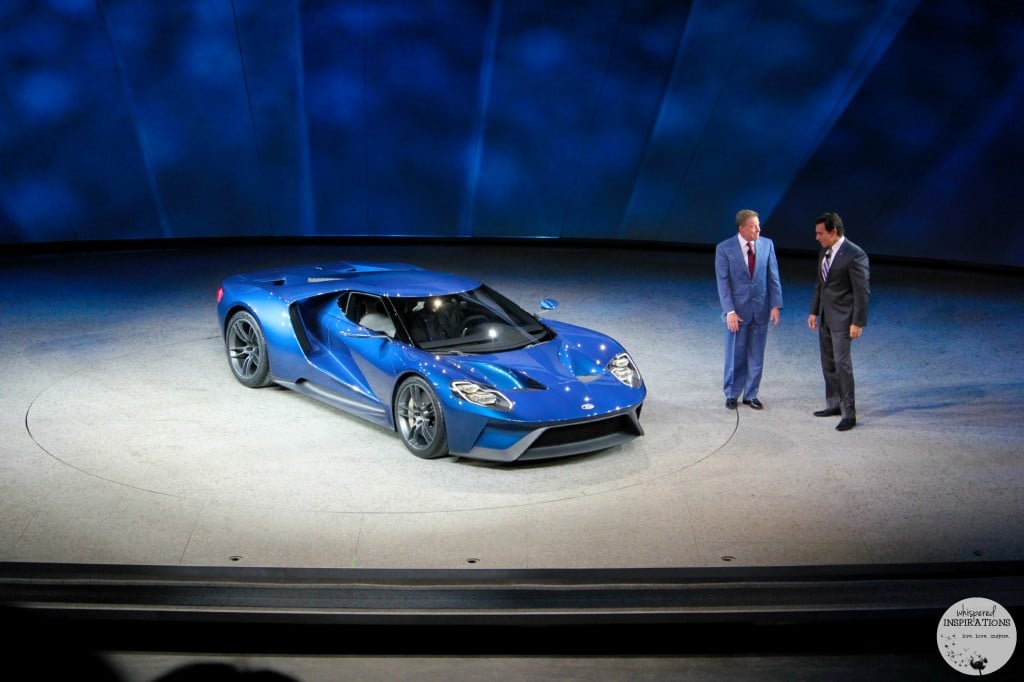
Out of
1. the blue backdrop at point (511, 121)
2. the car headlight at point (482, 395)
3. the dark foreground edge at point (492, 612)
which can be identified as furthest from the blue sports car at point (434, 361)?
the blue backdrop at point (511, 121)

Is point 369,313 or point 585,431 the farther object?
point 369,313

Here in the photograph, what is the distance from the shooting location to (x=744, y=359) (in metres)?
7.61

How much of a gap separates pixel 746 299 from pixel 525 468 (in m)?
2.28

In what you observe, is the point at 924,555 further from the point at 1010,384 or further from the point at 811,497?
the point at 1010,384

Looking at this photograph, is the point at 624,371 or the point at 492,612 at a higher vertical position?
the point at 624,371

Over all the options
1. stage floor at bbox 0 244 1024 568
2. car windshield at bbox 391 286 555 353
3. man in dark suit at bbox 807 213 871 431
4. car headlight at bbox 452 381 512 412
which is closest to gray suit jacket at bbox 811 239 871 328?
man in dark suit at bbox 807 213 871 431

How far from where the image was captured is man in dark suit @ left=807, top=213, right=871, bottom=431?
22.9 ft

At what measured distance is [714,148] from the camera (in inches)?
530

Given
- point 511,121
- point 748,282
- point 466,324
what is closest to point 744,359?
point 748,282

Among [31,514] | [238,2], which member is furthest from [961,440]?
[238,2]

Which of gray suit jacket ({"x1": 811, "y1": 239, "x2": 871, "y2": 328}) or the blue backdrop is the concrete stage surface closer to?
gray suit jacket ({"x1": 811, "y1": 239, "x2": 871, "y2": 328})

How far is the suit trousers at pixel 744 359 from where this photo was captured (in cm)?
755

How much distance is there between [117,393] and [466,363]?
9.86ft

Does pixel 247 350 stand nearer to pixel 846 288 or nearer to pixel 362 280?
pixel 362 280
